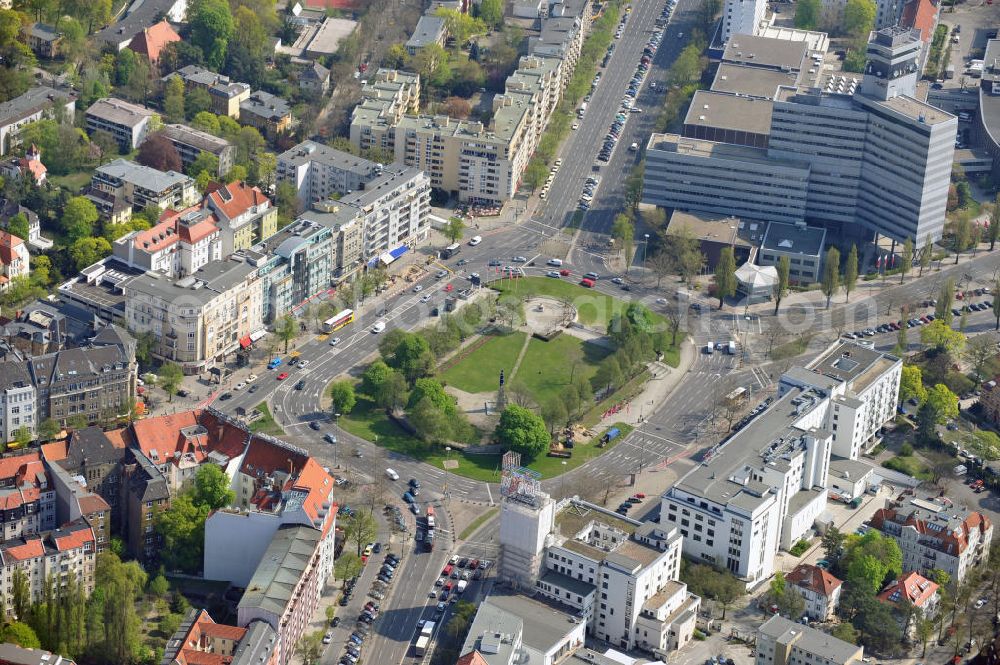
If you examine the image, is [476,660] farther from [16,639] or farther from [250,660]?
[16,639]


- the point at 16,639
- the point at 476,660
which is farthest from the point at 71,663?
the point at 476,660

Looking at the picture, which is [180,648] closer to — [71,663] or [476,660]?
[71,663]

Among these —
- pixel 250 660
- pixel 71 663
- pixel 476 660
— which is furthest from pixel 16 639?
pixel 476 660

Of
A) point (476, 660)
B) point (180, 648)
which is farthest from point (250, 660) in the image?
point (476, 660)

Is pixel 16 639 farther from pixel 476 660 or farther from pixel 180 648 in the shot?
pixel 476 660
